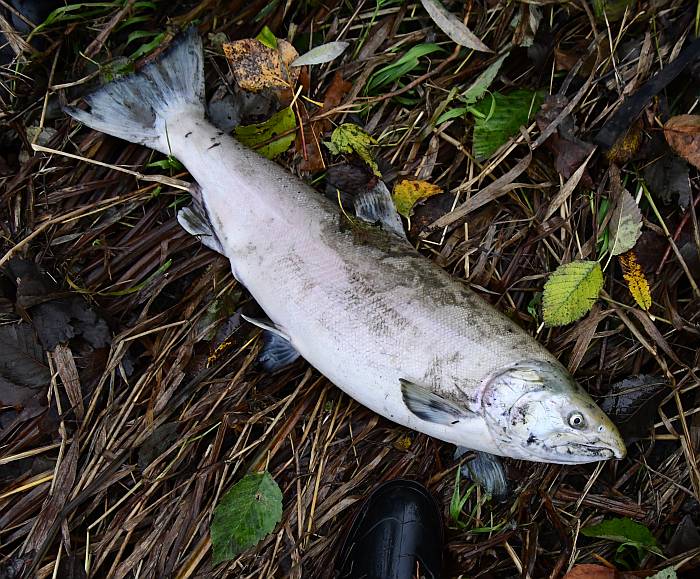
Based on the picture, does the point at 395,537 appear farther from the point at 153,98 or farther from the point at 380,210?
the point at 153,98

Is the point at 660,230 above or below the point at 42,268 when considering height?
below

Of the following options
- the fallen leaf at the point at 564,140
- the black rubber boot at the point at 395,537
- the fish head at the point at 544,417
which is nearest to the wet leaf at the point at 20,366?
the black rubber boot at the point at 395,537

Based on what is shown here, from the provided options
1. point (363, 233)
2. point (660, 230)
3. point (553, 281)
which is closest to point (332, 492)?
point (363, 233)

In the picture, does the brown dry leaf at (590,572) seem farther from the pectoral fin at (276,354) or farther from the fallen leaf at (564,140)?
the fallen leaf at (564,140)


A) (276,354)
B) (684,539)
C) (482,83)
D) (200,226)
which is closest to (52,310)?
(200,226)

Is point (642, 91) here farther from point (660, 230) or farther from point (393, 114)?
point (393, 114)
